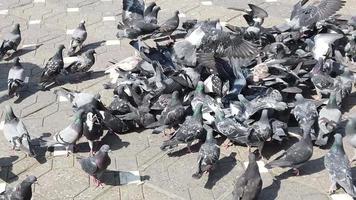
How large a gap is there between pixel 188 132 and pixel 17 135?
2.26 m

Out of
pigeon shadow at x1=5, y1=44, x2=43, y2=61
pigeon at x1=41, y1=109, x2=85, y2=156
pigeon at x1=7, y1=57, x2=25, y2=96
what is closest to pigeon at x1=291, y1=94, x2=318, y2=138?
pigeon at x1=41, y1=109, x2=85, y2=156

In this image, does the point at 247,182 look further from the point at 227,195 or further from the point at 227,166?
the point at 227,166

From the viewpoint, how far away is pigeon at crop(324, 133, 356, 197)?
5.55 metres

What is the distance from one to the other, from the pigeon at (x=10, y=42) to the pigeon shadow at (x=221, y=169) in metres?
5.02

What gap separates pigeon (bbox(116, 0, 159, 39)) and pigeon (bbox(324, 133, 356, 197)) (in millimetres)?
4748

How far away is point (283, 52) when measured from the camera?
26.7 feet

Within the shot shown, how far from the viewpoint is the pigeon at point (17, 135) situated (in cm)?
645

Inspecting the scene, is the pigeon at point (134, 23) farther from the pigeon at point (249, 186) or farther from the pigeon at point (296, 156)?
the pigeon at point (249, 186)

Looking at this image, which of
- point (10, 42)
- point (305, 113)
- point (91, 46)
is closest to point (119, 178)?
point (305, 113)

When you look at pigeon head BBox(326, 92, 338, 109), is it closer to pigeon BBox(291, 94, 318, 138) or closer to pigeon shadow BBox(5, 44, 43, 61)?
pigeon BBox(291, 94, 318, 138)

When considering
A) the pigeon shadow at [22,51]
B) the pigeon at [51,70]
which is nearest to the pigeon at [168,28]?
the pigeon at [51,70]

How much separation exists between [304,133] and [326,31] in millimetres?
3349

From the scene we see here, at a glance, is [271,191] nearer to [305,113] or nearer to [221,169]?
[221,169]

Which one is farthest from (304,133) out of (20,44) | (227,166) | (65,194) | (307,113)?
(20,44)
